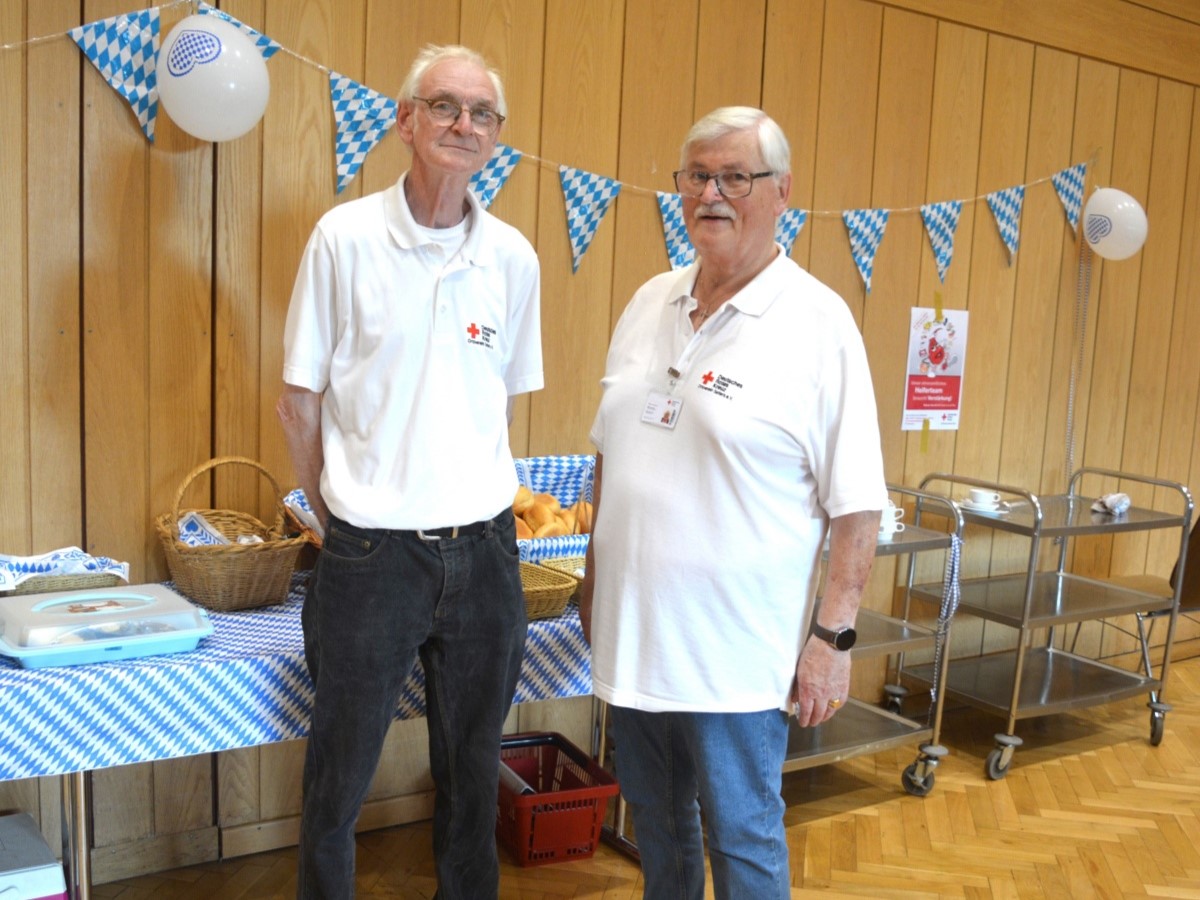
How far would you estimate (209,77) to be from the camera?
224 cm

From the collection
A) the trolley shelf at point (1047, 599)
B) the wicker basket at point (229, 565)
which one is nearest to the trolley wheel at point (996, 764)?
the trolley shelf at point (1047, 599)

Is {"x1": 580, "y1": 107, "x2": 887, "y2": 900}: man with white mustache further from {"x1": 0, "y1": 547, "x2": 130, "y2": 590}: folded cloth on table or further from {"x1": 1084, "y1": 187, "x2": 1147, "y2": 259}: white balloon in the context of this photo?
{"x1": 1084, "y1": 187, "x2": 1147, "y2": 259}: white balloon

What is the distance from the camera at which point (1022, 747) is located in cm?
376

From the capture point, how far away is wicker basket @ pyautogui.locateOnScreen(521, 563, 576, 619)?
238 centimetres

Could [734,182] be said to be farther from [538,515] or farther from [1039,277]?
[1039,277]

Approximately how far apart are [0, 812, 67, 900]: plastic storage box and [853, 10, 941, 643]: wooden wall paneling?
102 inches

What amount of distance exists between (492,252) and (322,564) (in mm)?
609

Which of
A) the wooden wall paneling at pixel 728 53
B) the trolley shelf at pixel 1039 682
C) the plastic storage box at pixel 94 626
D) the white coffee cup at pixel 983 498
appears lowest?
→ the trolley shelf at pixel 1039 682

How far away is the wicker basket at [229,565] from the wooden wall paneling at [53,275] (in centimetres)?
23

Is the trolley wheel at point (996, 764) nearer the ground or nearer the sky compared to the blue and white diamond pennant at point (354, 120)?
nearer the ground

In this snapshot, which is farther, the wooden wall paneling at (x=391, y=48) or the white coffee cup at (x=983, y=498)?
the white coffee cup at (x=983, y=498)

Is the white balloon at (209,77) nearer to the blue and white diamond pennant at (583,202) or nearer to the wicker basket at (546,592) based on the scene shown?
the blue and white diamond pennant at (583,202)

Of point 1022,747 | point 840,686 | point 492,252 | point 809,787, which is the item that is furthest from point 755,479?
point 1022,747

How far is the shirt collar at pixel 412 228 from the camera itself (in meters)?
1.87
